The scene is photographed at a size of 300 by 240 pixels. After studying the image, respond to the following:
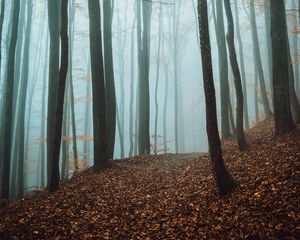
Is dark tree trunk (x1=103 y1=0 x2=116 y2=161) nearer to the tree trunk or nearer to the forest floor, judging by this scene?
the forest floor

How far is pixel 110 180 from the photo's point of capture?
10578 mm

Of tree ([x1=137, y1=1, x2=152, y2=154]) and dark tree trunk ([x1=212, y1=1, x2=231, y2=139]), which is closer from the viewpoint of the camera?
dark tree trunk ([x1=212, y1=1, x2=231, y2=139])

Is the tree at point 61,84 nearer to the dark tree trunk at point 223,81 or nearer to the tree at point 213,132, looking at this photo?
the tree at point 213,132

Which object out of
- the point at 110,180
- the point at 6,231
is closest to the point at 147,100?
the point at 110,180

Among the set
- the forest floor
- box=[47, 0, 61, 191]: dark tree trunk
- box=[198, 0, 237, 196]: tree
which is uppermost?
box=[47, 0, 61, 191]: dark tree trunk

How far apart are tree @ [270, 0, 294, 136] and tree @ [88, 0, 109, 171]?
21.4ft

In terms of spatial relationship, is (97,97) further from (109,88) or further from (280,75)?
(280,75)

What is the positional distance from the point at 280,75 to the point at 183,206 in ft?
19.2

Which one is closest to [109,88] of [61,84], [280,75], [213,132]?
[61,84]

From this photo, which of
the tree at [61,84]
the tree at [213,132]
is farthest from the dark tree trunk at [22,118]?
the tree at [213,132]

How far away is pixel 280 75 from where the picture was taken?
33.1ft

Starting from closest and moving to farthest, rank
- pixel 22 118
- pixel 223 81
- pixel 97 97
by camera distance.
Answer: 1. pixel 97 97
2. pixel 223 81
3. pixel 22 118

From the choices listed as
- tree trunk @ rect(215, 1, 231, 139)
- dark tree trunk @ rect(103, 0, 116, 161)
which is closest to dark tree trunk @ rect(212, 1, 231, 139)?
tree trunk @ rect(215, 1, 231, 139)

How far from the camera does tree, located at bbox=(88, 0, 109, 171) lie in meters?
11.9
